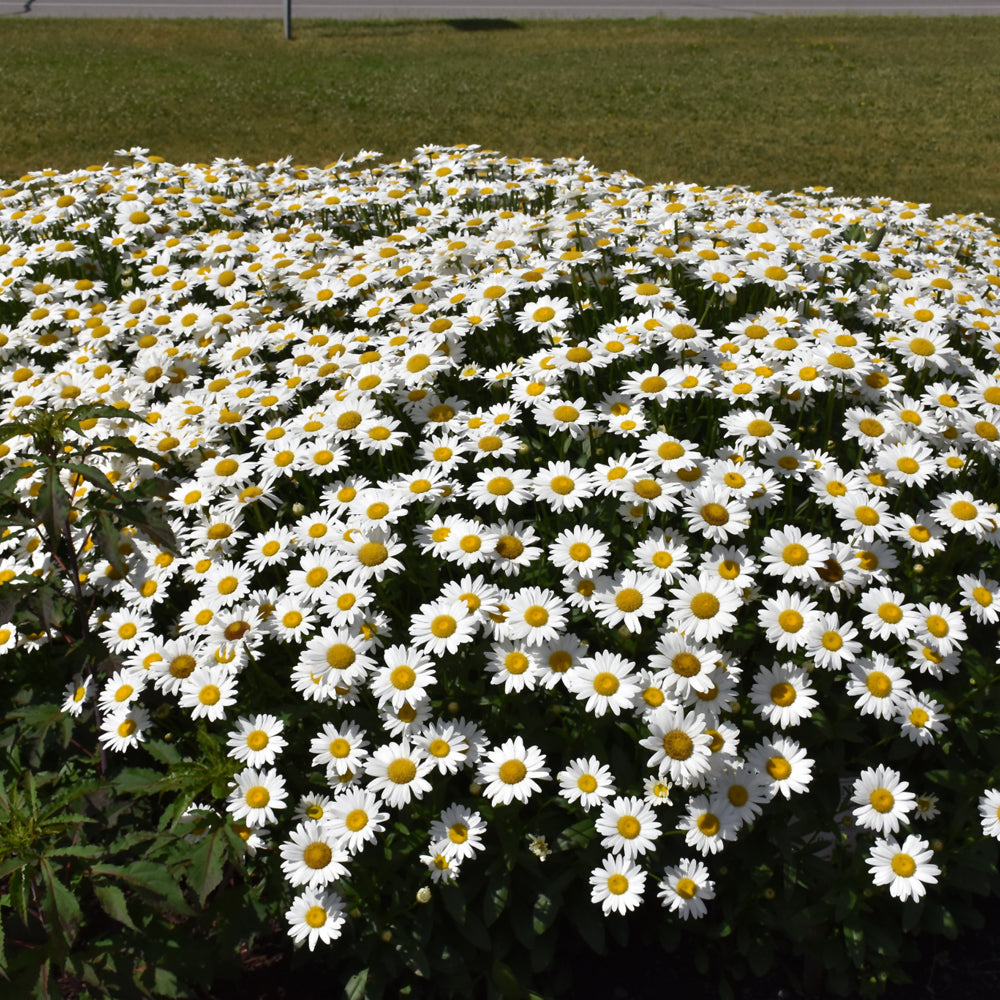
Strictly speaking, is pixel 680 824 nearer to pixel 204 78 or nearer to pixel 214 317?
pixel 214 317

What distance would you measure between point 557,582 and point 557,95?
14.9 m

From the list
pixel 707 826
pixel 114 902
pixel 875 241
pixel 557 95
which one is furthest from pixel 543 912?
pixel 557 95

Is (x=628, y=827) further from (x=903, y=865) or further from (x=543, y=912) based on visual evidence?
(x=903, y=865)

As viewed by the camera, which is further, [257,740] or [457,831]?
[257,740]

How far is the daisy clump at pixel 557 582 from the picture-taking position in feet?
8.87

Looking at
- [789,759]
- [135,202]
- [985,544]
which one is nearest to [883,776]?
[789,759]

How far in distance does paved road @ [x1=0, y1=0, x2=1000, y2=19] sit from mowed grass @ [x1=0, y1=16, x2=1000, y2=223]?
7.36 ft

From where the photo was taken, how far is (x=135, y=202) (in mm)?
5754

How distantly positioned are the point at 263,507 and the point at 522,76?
16.2 meters

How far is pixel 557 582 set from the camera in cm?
324

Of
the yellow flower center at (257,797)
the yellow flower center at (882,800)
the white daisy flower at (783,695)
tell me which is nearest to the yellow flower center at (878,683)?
the white daisy flower at (783,695)

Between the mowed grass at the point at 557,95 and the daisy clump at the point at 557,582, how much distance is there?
27.6 ft

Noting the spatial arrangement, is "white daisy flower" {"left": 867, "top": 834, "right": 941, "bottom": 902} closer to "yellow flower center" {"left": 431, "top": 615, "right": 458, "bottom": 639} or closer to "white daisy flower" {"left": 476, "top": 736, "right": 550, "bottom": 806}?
"white daisy flower" {"left": 476, "top": 736, "right": 550, "bottom": 806}

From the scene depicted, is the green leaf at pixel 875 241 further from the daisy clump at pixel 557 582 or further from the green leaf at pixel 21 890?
the green leaf at pixel 21 890
